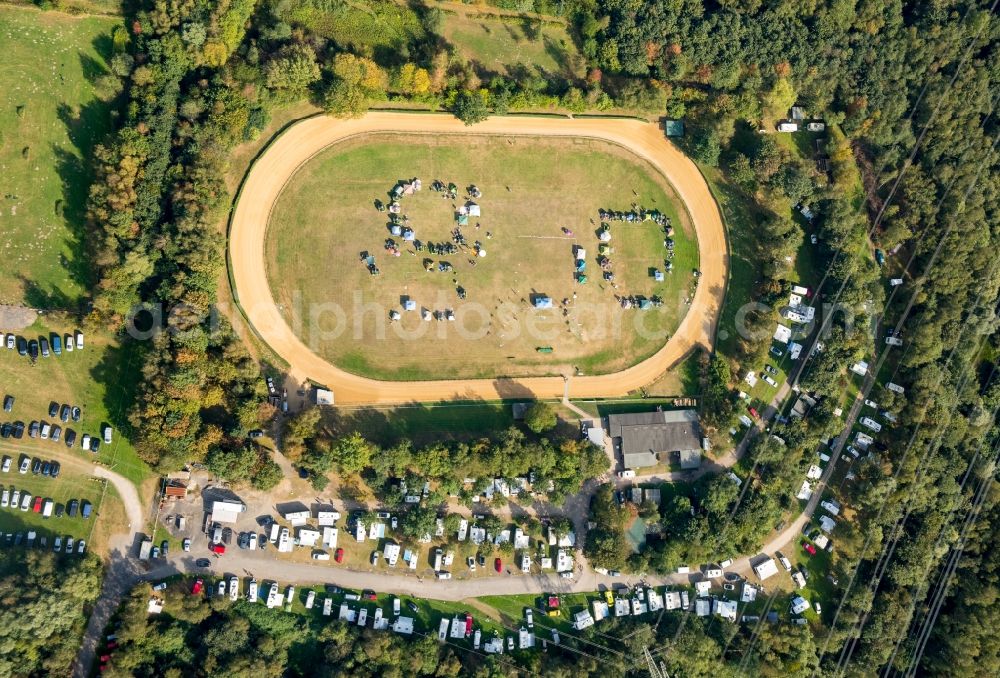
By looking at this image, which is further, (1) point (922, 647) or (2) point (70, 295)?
(1) point (922, 647)

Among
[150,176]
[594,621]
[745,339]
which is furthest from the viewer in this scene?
[745,339]

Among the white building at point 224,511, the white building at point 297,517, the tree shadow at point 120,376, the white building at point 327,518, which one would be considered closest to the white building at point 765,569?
the white building at point 327,518

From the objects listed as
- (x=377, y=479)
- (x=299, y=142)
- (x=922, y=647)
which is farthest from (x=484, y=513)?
(x=922, y=647)

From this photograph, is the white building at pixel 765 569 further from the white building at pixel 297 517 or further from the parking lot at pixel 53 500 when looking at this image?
the parking lot at pixel 53 500

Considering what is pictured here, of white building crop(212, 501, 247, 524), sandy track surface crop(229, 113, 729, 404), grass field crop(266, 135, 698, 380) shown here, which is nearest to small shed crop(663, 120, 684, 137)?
sandy track surface crop(229, 113, 729, 404)

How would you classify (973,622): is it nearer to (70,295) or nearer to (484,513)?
(484,513)

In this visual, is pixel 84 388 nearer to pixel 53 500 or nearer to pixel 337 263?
pixel 53 500

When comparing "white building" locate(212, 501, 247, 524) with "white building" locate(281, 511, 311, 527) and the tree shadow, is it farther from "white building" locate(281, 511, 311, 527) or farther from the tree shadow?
the tree shadow
